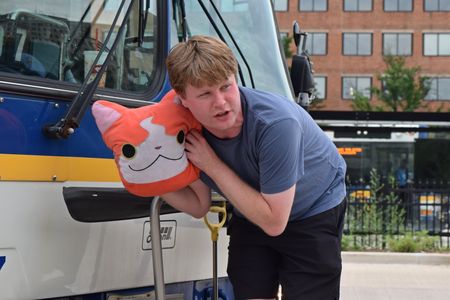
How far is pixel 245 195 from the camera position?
229 cm

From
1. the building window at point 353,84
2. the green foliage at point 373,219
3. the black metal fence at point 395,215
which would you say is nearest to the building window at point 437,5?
the building window at point 353,84

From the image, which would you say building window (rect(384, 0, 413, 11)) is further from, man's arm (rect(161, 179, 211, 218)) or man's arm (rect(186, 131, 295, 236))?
man's arm (rect(186, 131, 295, 236))

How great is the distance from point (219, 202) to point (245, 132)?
611 mm

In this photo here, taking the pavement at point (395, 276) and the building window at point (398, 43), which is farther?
the building window at point (398, 43)

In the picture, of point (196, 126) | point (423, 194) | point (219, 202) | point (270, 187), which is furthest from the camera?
point (423, 194)

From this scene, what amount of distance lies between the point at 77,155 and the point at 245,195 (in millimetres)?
655

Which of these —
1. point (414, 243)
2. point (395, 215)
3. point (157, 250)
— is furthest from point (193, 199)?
point (395, 215)

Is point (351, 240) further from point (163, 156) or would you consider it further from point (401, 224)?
point (163, 156)

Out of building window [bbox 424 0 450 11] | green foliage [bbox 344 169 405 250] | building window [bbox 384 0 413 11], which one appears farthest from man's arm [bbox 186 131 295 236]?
building window [bbox 424 0 450 11]

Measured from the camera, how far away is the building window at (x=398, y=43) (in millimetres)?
53062

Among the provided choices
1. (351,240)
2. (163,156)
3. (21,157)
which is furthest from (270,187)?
(351,240)

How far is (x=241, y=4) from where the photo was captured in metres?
3.91

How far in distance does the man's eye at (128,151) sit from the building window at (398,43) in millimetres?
52402

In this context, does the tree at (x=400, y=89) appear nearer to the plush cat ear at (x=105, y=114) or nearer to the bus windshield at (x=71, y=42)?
the bus windshield at (x=71, y=42)
